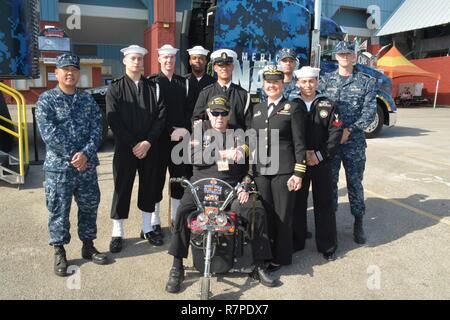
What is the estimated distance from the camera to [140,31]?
24734 millimetres

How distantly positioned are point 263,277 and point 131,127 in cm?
190

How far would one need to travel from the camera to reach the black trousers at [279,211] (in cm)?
355

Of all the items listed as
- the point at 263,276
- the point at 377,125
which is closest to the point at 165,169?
the point at 263,276

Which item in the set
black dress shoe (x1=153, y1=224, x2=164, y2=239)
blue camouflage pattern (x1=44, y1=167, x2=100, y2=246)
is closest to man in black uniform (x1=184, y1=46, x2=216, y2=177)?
black dress shoe (x1=153, y1=224, x2=164, y2=239)

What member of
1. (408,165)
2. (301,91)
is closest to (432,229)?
(301,91)

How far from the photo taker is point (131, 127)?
12.8ft

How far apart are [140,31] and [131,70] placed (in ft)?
73.9

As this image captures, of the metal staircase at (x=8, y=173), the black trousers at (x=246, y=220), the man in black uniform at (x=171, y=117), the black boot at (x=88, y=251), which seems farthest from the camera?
the metal staircase at (x=8, y=173)

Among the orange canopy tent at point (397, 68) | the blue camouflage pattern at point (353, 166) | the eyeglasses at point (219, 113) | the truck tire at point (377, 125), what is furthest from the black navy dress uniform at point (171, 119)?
the orange canopy tent at point (397, 68)

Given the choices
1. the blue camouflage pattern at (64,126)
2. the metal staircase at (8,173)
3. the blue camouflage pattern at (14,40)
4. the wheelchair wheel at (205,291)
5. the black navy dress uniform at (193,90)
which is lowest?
the wheelchair wheel at (205,291)

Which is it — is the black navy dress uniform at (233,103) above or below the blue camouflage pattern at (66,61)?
below

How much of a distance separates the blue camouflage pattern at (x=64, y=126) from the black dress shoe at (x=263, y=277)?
1.77 meters

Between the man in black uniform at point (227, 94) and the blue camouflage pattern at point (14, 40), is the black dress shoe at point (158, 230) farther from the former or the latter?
the blue camouflage pattern at point (14, 40)

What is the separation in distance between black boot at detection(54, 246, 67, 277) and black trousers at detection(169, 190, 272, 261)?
97cm
